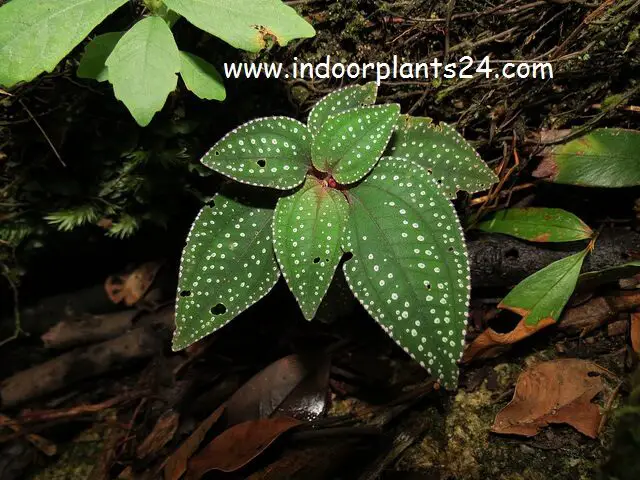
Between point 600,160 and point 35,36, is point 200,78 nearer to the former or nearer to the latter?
point 35,36

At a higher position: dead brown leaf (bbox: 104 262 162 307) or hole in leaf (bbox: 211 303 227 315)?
hole in leaf (bbox: 211 303 227 315)

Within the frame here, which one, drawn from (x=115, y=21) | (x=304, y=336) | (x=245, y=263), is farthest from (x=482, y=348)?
(x=115, y=21)

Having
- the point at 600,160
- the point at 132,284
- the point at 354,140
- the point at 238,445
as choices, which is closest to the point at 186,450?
the point at 238,445

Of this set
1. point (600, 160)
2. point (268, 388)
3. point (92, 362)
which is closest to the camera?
point (600, 160)

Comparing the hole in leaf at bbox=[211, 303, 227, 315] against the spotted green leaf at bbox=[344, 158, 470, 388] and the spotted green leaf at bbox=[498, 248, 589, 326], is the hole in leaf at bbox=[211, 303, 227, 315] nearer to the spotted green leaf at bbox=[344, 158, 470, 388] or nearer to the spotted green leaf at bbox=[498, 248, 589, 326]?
the spotted green leaf at bbox=[344, 158, 470, 388]

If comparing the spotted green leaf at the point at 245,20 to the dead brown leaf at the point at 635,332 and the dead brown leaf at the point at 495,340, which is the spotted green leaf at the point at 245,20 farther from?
the dead brown leaf at the point at 635,332

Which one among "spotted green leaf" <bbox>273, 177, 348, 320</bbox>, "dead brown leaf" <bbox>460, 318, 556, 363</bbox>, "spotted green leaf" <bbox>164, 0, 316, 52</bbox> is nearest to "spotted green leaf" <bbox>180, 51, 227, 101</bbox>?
"spotted green leaf" <bbox>164, 0, 316, 52</bbox>

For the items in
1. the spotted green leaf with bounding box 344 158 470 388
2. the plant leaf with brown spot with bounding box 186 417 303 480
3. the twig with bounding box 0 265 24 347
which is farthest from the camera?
the twig with bounding box 0 265 24 347
